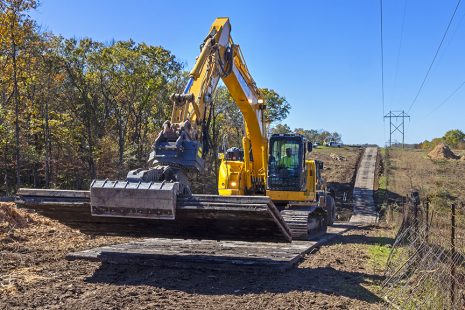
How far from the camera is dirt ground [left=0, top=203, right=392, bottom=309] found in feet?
23.2

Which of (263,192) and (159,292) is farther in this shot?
(263,192)

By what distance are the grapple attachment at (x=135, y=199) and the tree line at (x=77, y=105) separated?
20971mm

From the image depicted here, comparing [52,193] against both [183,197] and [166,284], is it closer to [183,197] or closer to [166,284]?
[183,197]

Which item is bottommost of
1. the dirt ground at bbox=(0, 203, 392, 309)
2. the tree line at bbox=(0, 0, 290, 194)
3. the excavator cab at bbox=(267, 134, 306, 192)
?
the dirt ground at bbox=(0, 203, 392, 309)

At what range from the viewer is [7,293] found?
732 centimetres

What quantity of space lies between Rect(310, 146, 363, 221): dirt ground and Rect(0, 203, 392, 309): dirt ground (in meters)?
21.3

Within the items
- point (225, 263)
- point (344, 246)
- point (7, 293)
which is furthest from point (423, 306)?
point (344, 246)

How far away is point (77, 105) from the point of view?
35812 mm

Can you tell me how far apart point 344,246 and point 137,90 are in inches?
886

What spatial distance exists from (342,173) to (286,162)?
29.5m

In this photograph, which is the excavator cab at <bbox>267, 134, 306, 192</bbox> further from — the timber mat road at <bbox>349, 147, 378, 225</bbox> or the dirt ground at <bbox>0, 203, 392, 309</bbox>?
the timber mat road at <bbox>349, 147, 378, 225</bbox>

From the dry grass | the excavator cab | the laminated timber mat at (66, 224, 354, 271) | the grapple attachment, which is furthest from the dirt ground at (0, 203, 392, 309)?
the dry grass

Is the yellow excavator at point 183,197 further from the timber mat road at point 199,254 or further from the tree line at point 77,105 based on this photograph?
the tree line at point 77,105

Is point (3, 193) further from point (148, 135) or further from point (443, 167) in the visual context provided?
point (443, 167)
